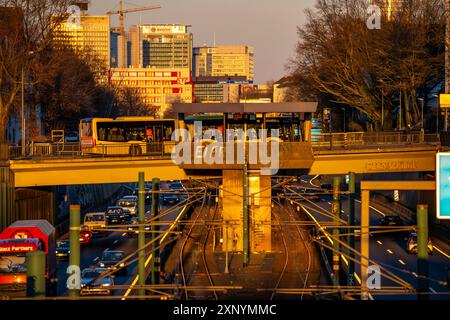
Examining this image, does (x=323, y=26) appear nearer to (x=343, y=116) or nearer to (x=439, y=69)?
(x=439, y=69)

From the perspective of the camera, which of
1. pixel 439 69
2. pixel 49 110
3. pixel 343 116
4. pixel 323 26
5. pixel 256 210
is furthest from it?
pixel 343 116

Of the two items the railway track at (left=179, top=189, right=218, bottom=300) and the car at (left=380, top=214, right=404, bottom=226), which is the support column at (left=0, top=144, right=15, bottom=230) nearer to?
the railway track at (left=179, top=189, right=218, bottom=300)

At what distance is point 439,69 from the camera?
72.8m

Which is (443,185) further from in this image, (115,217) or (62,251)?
(115,217)

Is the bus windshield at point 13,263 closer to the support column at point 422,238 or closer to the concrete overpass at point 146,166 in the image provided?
the concrete overpass at point 146,166

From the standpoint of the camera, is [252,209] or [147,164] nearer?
[252,209]

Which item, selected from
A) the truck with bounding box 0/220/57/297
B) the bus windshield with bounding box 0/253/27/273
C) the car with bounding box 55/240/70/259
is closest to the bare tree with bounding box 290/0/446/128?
the car with bounding box 55/240/70/259

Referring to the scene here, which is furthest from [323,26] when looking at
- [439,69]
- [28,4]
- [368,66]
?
[28,4]

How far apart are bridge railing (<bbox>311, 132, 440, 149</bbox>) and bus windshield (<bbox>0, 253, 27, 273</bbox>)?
63.5 feet

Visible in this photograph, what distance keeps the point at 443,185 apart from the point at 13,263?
16.9 meters

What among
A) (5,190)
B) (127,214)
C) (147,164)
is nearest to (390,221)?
(127,214)

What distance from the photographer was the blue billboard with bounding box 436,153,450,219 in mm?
18406

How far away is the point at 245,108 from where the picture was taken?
1566 inches

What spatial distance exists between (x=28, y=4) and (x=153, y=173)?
2358 cm
